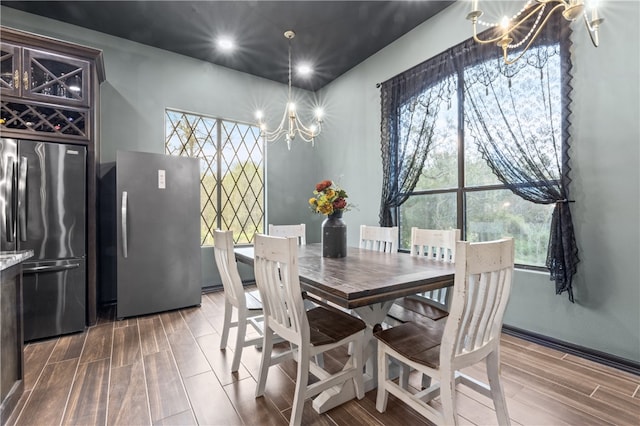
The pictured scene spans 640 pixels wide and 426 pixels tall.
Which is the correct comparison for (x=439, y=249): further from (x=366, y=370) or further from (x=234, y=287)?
(x=234, y=287)

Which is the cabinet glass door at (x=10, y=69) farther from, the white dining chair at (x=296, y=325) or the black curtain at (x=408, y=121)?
the black curtain at (x=408, y=121)

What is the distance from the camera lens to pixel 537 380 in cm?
185

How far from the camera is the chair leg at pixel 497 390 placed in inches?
52.7

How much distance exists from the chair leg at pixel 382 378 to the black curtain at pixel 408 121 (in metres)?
2.17

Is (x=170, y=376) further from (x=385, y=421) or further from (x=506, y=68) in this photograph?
(x=506, y=68)

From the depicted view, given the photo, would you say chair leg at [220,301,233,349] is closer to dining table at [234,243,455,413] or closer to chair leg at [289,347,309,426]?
dining table at [234,243,455,413]

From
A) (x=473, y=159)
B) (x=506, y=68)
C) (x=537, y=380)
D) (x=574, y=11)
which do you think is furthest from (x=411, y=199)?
(x=574, y=11)

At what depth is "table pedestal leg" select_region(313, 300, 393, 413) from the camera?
1.60 meters

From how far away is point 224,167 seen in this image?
414 cm

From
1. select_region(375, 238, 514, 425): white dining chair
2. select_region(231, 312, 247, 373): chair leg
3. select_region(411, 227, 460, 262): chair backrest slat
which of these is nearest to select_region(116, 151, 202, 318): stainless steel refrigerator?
select_region(231, 312, 247, 373): chair leg

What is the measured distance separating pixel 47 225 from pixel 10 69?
4.36 ft

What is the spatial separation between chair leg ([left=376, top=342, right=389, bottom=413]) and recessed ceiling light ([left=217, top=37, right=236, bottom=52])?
354 centimetres

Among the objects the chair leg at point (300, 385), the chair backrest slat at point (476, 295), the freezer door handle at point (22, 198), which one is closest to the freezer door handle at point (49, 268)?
the freezer door handle at point (22, 198)

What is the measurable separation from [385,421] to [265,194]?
343 cm
